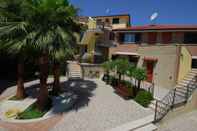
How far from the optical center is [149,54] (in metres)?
20.6

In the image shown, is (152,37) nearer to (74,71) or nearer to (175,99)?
(74,71)

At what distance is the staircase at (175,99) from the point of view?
490 inches

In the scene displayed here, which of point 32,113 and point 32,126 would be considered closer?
point 32,126

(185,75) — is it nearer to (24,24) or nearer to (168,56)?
(168,56)

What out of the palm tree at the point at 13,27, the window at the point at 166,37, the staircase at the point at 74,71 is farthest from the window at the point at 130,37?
the palm tree at the point at 13,27

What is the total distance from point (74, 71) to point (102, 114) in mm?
11960

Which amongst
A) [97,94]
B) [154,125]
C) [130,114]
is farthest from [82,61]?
[154,125]

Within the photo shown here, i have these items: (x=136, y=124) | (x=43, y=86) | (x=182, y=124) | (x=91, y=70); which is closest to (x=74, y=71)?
(x=91, y=70)

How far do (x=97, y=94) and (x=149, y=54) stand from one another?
8.47m

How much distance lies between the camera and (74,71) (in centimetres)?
2367

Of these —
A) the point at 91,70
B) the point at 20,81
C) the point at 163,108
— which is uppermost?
the point at 91,70

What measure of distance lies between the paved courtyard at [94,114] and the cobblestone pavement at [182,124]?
1.55m

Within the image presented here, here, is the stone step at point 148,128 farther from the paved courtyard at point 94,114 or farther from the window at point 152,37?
the window at point 152,37

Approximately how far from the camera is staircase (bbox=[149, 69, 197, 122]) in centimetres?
1245
